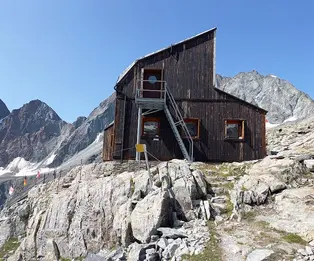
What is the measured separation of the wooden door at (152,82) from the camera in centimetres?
2386

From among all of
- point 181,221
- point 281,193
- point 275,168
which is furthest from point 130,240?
point 275,168

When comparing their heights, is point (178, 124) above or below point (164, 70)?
below

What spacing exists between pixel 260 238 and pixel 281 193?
4.05 m

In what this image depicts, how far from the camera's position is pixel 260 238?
1109 cm

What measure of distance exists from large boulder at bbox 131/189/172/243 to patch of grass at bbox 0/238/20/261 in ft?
40.9

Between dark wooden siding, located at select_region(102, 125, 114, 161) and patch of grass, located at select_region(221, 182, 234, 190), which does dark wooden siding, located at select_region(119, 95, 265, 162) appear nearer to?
dark wooden siding, located at select_region(102, 125, 114, 161)

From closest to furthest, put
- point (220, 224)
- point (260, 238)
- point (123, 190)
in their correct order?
point (260, 238) → point (220, 224) → point (123, 190)

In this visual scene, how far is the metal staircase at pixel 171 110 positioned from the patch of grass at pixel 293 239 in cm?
1140

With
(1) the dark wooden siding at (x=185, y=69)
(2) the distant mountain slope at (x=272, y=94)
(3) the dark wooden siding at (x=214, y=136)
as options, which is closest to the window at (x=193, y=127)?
(3) the dark wooden siding at (x=214, y=136)

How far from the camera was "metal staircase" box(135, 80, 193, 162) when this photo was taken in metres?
22.2

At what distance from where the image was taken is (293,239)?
425 inches

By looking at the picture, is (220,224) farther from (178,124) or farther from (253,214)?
(178,124)

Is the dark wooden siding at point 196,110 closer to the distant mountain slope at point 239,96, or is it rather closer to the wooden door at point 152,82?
the wooden door at point 152,82

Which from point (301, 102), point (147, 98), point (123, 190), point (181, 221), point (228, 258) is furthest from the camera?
point (301, 102)
